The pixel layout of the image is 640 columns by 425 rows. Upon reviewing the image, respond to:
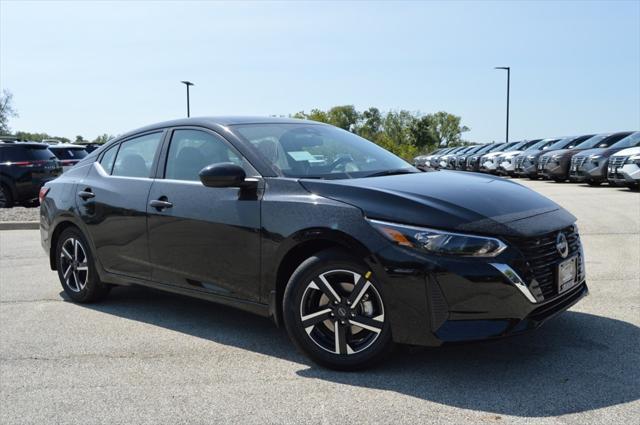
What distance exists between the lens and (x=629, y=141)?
1703cm

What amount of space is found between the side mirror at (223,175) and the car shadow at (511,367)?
3.72 ft

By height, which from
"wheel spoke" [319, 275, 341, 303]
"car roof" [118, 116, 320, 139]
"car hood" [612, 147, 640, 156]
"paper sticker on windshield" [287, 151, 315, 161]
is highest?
"car roof" [118, 116, 320, 139]

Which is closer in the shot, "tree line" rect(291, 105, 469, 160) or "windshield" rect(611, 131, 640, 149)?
"windshield" rect(611, 131, 640, 149)

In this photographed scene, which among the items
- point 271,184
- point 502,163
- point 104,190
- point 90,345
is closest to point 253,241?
point 271,184

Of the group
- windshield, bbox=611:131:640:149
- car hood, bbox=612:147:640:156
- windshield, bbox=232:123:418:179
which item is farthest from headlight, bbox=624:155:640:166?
windshield, bbox=232:123:418:179

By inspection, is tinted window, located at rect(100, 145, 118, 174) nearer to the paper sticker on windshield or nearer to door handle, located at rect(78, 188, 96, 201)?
door handle, located at rect(78, 188, 96, 201)

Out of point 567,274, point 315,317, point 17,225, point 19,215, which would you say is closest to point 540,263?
point 567,274

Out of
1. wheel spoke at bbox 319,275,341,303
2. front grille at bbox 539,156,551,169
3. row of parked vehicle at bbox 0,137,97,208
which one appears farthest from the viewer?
front grille at bbox 539,156,551,169

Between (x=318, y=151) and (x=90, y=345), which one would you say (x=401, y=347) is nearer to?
(x=318, y=151)

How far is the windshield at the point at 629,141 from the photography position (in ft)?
55.0

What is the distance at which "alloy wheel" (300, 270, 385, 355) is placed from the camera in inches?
143

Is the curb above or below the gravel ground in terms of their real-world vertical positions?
below

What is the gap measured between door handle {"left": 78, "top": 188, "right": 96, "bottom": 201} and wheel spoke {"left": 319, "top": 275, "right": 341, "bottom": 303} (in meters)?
2.56

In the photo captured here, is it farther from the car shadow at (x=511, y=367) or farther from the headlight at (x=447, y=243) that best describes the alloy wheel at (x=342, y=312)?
the headlight at (x=447, y=243)
